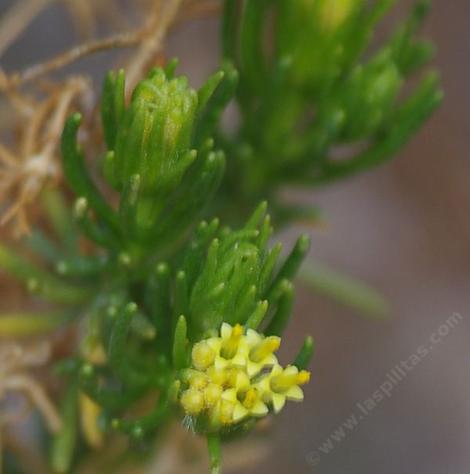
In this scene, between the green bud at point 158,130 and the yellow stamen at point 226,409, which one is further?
the green bud at point 158,130

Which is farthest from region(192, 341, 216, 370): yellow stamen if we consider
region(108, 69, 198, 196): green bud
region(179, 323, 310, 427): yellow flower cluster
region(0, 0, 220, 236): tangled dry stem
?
region(0, 0, 220, 236): tangled dry stem

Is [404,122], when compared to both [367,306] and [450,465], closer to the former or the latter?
[367,306]

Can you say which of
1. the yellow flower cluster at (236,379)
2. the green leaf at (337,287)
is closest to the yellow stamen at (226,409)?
the yellow flower cluster at (236,379)

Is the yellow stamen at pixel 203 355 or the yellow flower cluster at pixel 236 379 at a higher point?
the yellow stamen at pixel 203 355

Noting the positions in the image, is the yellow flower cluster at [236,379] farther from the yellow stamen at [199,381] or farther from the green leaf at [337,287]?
the green leaf at [337,287]

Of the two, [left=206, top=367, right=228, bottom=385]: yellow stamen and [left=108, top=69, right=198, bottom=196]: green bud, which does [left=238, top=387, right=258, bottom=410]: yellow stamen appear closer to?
[left=206, top=367, right=228, bottom=385]: yellow stamen
